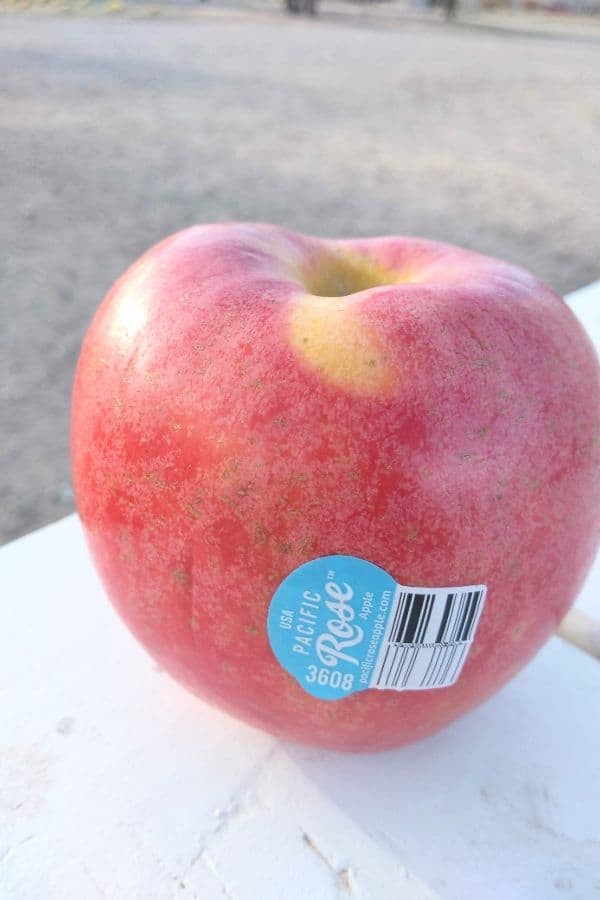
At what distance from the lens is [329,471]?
65 centimetres

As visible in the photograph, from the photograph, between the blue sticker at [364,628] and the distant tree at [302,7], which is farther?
the distant tree at [302,7]

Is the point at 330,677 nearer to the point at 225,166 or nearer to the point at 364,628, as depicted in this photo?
the point at 364,628

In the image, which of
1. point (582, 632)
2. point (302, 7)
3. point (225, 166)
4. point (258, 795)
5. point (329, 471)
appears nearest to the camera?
point (329, 471)

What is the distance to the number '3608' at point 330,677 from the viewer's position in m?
0.71

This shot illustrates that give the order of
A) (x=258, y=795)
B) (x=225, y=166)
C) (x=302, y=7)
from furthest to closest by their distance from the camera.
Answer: (x=302, y=7) → (x=225, y=166) → (x=258, y=795)

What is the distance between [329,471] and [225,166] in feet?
14.5

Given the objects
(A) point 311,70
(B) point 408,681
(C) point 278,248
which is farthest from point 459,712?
(A) point 311,70

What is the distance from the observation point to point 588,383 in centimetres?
73

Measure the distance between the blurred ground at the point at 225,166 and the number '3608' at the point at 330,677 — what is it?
147 centimetres

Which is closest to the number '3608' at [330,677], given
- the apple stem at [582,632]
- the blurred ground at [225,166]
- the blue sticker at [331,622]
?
the blue sticker at [331,622]

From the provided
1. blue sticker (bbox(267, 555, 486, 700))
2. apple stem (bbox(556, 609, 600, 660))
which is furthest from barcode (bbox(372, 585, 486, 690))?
apple stem (bbox(556, 609, 600, 660))

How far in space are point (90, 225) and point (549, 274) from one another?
80.3 inches

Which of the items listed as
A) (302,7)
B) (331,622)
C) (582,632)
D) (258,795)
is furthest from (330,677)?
(302,7)

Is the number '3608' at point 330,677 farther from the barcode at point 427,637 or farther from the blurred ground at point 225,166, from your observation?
the blurred ground at point 225,166
